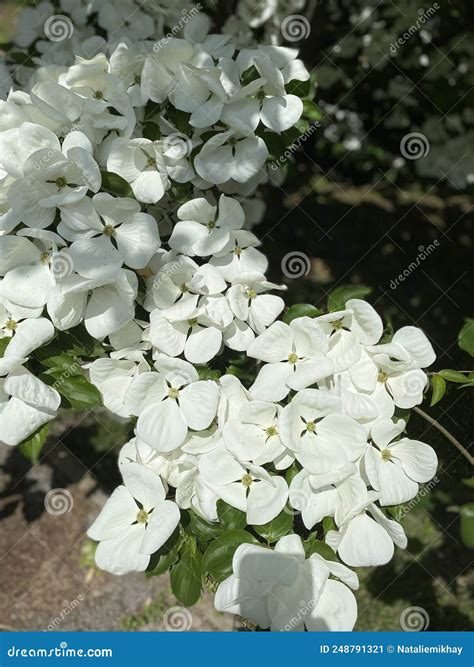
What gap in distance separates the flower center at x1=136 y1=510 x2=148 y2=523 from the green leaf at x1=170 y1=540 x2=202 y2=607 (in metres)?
0.13

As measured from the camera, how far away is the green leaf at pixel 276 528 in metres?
1.36

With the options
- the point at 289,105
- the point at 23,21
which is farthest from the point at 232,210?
the point at 23,21

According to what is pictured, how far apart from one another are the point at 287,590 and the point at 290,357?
498 millimetres

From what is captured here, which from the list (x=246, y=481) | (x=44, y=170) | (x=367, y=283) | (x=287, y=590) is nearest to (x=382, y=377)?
(x=246, y=481)

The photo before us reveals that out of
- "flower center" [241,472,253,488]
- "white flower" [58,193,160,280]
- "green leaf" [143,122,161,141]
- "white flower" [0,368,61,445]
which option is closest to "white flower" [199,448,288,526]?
"flower center" [241,472,253,488]

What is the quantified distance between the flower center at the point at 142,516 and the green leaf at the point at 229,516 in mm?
178

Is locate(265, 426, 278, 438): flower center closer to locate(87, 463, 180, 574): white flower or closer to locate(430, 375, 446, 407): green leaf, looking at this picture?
locate(87, 463, 180, 574): white flower

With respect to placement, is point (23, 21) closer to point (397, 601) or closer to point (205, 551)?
point (205, 551)

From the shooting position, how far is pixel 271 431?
1.39 meters

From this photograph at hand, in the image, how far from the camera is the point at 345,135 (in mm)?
4008

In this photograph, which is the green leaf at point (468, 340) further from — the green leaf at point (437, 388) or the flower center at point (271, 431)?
the flower center at point (271, 431)

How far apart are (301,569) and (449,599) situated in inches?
77.2

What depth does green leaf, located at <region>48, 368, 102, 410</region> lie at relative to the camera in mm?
1445

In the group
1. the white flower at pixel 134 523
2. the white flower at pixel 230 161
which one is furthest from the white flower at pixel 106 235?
the white flower at pixel 134 523
